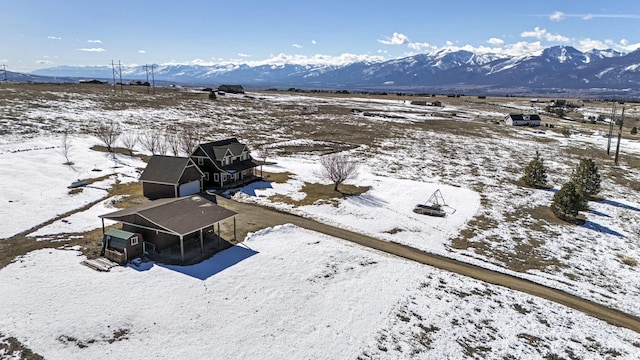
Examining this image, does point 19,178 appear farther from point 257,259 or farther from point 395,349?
point 395,349

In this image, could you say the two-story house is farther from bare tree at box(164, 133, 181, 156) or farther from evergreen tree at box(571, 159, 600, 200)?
evergreen tree at box(571, 159, 600, 200)

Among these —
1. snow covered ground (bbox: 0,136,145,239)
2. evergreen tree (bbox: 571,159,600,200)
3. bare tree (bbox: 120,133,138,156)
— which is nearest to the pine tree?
evergreen tree (bbox: 571,159,600,200)

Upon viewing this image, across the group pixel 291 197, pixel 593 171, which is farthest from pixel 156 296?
pixel 593 171

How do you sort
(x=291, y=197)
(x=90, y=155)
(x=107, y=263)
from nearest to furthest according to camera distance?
(x=107, y=263), (x=291, y=197), (x=90, y=155)

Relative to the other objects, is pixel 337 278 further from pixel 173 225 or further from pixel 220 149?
pixel 220 149

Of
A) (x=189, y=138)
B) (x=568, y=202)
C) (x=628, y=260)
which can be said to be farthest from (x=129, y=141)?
(x=628, y=260)
